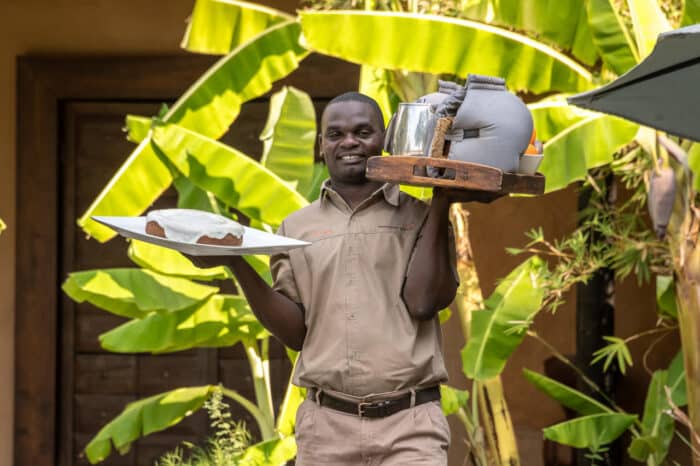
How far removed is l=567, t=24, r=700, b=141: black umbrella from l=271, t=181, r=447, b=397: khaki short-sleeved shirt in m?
0.90

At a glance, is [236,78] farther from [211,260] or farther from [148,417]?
[211,260]

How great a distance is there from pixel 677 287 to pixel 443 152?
227 centimetres

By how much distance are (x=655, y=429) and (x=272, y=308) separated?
112 inches

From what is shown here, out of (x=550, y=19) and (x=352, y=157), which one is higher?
(x=550, y=19)

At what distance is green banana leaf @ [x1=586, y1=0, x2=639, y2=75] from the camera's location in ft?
16.1

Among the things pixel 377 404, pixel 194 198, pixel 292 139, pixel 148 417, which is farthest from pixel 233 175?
pixel 377 404

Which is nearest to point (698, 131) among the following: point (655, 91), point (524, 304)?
point (655, 91)

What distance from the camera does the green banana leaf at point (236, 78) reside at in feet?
18.0

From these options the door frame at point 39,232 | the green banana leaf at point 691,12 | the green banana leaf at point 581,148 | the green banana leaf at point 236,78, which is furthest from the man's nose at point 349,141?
the door frame at point 39,232

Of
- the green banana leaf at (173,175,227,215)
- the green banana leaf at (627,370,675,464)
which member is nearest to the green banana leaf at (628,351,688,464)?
the green banana leaf at (627,370,675,464)

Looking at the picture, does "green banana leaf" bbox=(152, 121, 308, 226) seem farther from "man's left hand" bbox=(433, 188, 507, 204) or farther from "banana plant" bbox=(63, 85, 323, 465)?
"man's left hand" bbox=(433, 188, 507, 204)

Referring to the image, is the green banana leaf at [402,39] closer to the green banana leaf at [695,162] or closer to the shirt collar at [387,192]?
the green banana leaf at [695,162]

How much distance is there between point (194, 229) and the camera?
2.81 meters

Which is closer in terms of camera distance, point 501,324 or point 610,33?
point 610,33
